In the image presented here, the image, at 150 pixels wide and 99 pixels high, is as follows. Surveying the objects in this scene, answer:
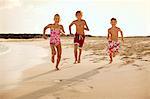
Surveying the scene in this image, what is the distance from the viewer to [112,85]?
5.90 meters

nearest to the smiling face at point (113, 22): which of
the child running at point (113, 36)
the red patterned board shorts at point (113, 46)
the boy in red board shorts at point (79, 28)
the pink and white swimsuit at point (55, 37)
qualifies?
the child running at point (113, 36)

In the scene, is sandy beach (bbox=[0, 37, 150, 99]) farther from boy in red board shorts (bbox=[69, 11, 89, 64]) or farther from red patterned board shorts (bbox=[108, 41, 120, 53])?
boy in red board shorts (bbox=[69, 11, 89, 64])

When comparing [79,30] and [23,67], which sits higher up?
[79,30]

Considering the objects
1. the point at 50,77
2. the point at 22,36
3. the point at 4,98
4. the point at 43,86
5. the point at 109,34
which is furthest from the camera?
the point at 22,36

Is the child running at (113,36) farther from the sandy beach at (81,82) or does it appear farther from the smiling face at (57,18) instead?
the smiling face at (57,18)

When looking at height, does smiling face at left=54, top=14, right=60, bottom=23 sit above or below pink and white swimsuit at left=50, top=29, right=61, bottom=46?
above

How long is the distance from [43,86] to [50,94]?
665mm

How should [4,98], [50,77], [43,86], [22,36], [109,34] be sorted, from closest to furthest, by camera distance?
[4,98] < [43,86] < [50,77] < [109,34] < [22,36]

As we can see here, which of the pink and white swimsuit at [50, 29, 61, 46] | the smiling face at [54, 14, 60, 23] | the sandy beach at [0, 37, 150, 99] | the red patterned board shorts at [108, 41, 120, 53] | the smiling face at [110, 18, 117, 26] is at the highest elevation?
the smiling face at [54, 14, 60, 23]

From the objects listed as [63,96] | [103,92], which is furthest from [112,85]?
[63,96]

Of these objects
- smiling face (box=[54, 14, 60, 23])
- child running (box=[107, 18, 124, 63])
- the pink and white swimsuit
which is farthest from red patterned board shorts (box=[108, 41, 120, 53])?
smiling face (box=[54, 14, 60, 23])

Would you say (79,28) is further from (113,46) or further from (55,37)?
(113,46)

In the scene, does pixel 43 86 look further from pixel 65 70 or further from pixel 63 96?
pixel 65 70

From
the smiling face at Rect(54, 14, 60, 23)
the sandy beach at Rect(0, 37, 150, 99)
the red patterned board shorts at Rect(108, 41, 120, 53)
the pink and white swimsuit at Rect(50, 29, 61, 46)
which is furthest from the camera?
the red patterned board shorts at Rect(108, 41, 120, 53)
